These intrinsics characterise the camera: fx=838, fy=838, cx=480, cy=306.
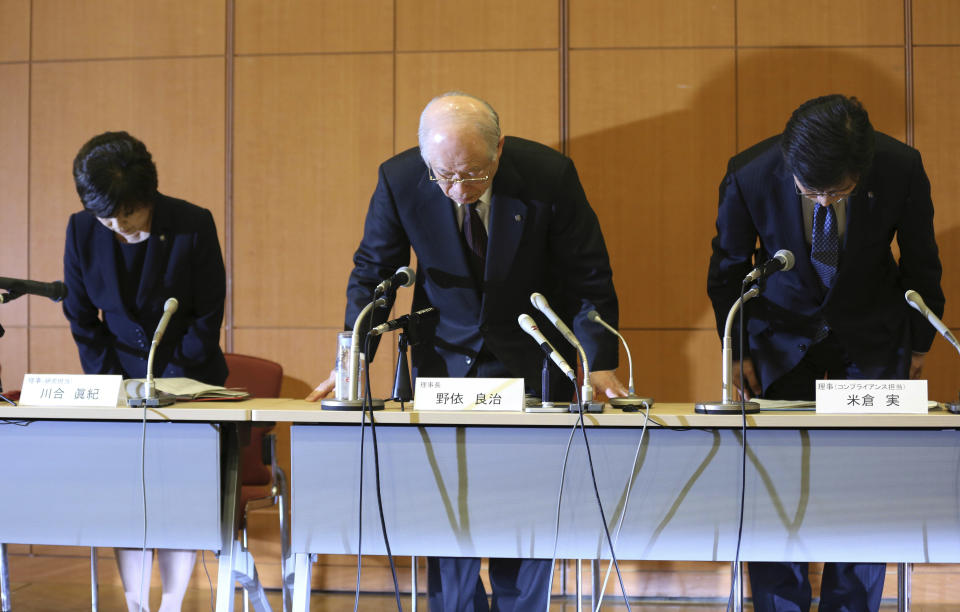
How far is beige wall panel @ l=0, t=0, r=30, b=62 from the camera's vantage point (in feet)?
12.7

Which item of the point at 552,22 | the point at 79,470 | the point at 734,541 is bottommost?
the point at 734,541

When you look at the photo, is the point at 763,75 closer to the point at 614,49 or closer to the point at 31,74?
the point at 614,49

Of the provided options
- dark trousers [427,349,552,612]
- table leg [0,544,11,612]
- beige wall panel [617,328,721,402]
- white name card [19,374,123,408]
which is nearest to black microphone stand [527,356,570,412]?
dark trousers [427,349,552,612]

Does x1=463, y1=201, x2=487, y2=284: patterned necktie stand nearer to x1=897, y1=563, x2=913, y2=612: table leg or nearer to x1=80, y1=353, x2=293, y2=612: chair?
x1=80, y1=353, x2=293, y2=612: chair

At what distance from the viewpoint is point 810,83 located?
11.6 feet

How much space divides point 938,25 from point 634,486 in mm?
2749

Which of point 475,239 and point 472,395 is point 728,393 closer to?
point 472,395

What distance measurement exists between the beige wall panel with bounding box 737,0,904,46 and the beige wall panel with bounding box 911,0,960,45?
0.08 metres

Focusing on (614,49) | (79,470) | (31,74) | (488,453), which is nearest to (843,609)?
(488,453)

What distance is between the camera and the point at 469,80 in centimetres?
368

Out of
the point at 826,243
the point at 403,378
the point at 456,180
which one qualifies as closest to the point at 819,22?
the point at 826,243

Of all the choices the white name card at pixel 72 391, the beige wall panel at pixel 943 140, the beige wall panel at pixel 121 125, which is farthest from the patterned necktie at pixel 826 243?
the beige wall panel at pixel 121 125

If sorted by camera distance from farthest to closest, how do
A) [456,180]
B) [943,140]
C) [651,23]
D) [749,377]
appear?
1. [651,23]
2. [943,140]
3. [749,377]
4. [456,180]

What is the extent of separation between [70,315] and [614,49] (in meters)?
2.40
